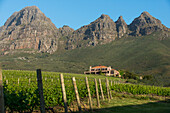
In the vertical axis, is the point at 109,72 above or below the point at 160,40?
below

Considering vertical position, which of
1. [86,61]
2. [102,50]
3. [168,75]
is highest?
[102,50]

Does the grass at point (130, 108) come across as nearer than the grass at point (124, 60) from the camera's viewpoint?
Yes

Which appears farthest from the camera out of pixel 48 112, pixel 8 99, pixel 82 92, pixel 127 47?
pixel 127 47

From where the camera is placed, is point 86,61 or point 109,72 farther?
point 86,61

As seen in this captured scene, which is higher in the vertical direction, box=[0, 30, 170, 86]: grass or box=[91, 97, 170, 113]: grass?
box=[0, 30, 170, 86]: grass

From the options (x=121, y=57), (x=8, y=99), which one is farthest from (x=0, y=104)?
(x=121, y=57)

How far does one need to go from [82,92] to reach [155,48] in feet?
423

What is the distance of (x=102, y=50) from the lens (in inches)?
6501

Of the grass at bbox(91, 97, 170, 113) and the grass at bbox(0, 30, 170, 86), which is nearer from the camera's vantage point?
the grass at bbox(91, 97, 170, 113)

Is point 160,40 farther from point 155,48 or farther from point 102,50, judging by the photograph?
point 102,50

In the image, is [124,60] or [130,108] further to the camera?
[124,60]

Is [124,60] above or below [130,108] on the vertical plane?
above

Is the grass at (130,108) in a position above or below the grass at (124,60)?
below

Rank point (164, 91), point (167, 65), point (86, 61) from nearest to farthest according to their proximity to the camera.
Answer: point (164, 91) < point (167, 65) < point (86, 61)
